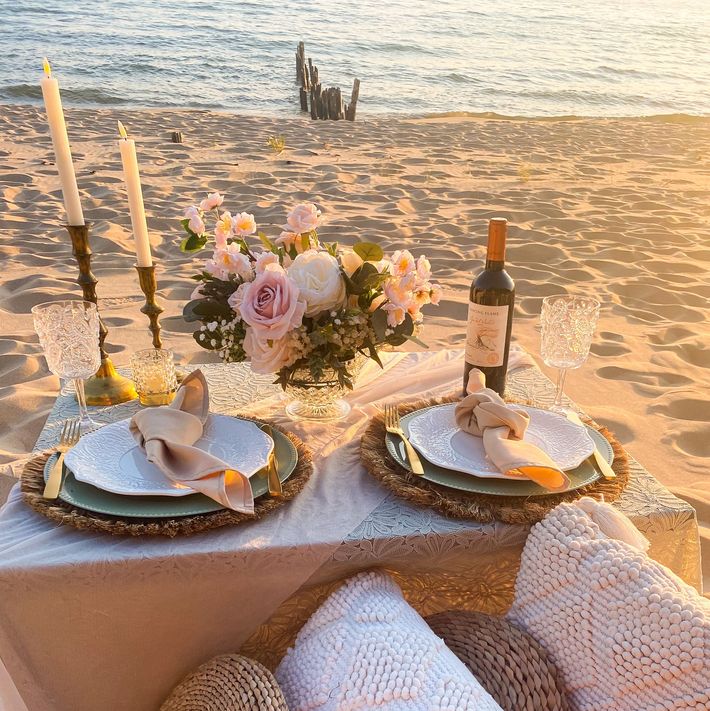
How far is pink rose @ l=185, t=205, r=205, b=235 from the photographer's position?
1.46m

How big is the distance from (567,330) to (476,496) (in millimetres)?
507

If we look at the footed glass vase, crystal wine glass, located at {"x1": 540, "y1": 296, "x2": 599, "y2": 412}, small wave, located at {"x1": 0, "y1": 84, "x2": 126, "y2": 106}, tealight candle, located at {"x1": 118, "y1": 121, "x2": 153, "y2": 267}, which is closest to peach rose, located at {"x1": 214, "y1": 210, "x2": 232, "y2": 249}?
tealight candle, located at {"x1": 118, "y1": 121, "x2": 153, "y2": 267}

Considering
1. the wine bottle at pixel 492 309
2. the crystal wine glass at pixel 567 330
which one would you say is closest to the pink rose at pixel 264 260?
the wine bottle at pixel 492 309

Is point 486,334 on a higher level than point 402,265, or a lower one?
lower

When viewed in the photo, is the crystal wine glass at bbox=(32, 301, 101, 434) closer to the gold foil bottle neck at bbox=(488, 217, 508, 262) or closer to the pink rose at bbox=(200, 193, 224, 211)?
the pink rose at bbox=(200, 193, 224, 211)

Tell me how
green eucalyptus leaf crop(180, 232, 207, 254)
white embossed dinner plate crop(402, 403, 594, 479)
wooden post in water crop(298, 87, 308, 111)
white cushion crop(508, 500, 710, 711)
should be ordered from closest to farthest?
white cushion crop(508, 500, 710, 711), white embossed dinner plate crop(402, 403, 594, 479), green eucalyptus leaf crop(180, 232, 207, 254), wooden post in water crop(298, 87, 308, 111)

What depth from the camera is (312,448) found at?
1.50m

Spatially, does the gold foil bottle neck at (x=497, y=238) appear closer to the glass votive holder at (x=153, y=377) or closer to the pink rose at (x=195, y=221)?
the pink rose at (x=195, y=221)

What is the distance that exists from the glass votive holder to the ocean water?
12.1 m

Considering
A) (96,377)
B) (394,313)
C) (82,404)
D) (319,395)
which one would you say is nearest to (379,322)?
(394,313)

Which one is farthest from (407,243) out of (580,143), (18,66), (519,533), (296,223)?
(18,66)

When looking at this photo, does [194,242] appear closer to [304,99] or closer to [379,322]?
[379,322]

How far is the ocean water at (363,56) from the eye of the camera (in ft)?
47.5

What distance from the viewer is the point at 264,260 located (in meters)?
1.43
